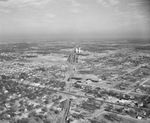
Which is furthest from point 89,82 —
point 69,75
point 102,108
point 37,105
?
point 37,105

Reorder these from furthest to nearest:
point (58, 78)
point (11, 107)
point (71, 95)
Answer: point (58, 78) → point (71, 95) → point (11, 107)

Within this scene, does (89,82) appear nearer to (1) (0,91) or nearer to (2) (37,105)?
(2) (37,105)

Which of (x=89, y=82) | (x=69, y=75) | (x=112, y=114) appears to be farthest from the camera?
(x=69, y=75)

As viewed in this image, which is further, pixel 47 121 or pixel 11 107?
pixel 11 107

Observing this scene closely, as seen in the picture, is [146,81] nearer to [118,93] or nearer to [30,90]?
[118,93]

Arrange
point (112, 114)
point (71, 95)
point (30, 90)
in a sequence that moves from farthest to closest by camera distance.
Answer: point (30, 90) → point (71, 95) → point (112, 114)

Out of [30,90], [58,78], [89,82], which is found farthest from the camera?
[58,78]

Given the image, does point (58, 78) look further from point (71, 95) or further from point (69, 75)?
point (71, 95)

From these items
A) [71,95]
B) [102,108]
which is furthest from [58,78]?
[102,108]

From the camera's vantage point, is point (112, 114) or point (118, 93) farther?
point (118, 93)
